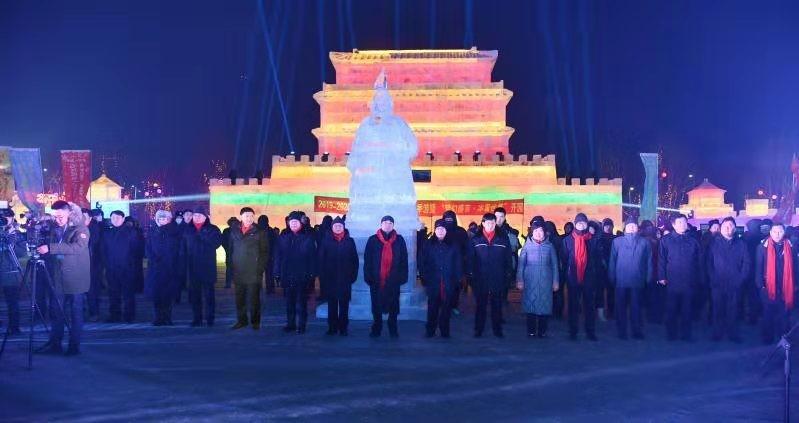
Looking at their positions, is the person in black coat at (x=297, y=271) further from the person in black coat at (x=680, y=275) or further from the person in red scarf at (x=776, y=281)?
the person in red scarf at (x=776, y=281)

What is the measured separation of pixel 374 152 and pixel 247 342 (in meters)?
3.61

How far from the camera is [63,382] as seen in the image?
20.5 feet

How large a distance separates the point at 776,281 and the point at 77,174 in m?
23.7

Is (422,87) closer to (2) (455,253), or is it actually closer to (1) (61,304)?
(2) (455,253)

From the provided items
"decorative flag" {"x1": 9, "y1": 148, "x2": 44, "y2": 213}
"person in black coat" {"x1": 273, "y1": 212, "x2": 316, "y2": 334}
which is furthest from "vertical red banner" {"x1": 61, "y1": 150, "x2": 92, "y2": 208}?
"person in black coat" {"x1": 273, "y1": 212, "x2": 316, "y2": 334}

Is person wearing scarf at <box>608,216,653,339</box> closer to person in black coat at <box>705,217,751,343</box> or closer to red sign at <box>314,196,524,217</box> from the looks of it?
person in black coat at <box>705,217,751,343</box>

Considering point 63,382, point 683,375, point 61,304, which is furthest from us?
point 61,304

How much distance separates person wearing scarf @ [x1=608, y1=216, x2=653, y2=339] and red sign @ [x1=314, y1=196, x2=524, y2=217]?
19.5 metres

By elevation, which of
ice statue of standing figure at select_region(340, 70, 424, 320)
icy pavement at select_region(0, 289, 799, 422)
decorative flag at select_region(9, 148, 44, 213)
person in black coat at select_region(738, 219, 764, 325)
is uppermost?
decorative flag at select_region(9, 148, 44, 213)

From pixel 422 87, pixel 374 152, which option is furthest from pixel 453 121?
pixel 374 152

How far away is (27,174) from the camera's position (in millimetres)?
22750

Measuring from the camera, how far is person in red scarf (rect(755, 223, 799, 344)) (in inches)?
346

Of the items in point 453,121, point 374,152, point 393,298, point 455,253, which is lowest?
point 393,298

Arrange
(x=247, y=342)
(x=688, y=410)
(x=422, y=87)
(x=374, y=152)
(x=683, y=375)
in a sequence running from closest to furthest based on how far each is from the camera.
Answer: (x=688, y=410)
(x=683, y=375)
(x=247, y=342)
(x=374, y=152)
(x=422, y=87)
